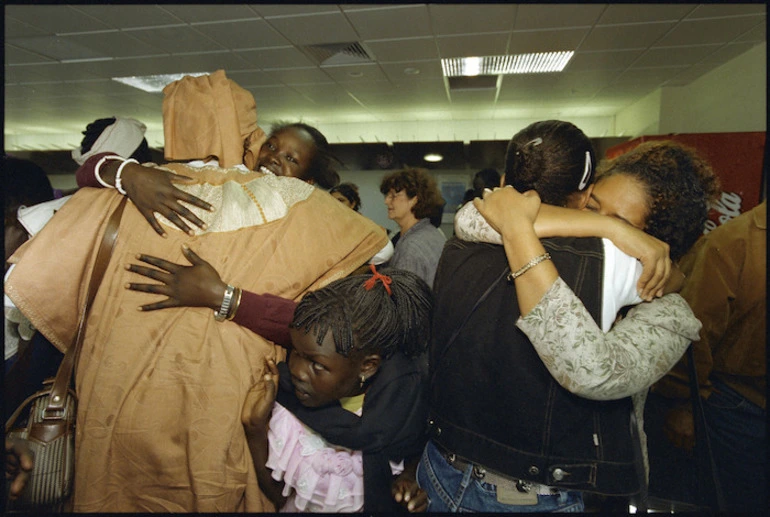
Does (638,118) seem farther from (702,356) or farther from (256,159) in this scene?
(256,159)

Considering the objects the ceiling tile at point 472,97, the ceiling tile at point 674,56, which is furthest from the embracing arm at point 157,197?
the ceiling tile at point 472,97

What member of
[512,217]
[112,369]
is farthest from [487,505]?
[112,369]

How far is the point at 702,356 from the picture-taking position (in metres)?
1.55

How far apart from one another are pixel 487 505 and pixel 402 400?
0.96 ft

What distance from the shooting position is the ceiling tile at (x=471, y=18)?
11.8ft

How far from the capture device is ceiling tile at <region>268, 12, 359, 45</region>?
12.7 ft

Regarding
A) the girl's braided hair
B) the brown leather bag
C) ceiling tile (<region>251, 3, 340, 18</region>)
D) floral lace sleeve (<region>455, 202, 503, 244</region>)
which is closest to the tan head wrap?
the brown leather bag

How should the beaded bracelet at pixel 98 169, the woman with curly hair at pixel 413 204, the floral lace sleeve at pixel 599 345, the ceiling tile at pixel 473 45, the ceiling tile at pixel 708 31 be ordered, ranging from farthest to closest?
the ceiling tile at pixel 473 45 → the ceiling tile at pixel 708 31 → the woman with curly hair at pixel 413 204 → the beaded bracelet at pixel 98 169 → the floral lace sleeve at pixel 599 345

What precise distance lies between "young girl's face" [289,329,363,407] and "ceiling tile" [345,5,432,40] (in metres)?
3.50

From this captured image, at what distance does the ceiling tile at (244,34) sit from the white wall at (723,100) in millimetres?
4894

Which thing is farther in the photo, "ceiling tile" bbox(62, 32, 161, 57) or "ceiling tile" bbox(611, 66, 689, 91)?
"ceiling tile" bbox(611, 66, 689, 91)

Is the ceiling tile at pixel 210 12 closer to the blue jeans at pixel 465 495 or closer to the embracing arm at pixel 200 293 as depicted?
the embracing arm at pixel 200 293

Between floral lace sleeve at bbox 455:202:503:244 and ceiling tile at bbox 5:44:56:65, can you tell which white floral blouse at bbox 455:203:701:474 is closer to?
floral lace sleeve at bbox 455:202:503:244

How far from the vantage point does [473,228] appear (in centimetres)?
100
